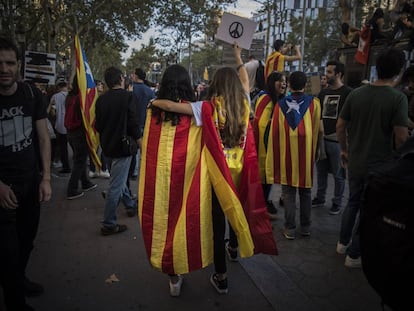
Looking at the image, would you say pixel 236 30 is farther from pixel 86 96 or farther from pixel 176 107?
pixel 86 96

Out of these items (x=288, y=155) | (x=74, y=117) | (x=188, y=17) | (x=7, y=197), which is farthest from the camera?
(x=188, y=17)

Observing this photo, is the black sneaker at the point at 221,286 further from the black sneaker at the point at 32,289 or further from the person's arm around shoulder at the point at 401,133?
the person's arm around shoulder at the point at 401,133

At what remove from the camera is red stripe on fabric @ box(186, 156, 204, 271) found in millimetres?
2853

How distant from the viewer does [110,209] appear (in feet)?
13.9

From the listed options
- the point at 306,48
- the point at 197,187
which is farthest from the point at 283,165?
the point at 306,48

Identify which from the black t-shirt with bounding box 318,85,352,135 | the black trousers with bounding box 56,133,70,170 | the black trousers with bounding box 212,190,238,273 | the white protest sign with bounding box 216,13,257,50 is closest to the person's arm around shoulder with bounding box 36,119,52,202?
the black trousers with bounding box 212,190,238,273

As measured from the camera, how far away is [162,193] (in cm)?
292

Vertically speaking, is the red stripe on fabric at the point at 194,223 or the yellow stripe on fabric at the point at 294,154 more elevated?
the yellow stripe on fabric at the point at 294,154

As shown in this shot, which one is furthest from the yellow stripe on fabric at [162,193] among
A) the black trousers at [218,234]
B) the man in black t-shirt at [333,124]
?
the man in black t-shirt at [333,124]

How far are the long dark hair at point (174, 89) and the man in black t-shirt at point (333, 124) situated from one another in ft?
8.67

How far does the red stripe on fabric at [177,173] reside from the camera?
287 centimetres

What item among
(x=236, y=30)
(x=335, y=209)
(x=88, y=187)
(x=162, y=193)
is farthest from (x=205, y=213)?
(x=88, y=187)

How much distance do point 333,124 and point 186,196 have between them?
301cm

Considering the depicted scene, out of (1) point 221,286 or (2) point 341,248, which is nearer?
(1) point 221,286
